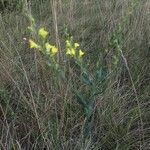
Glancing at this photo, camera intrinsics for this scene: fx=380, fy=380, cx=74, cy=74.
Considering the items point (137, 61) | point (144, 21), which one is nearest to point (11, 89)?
point (137, 61)

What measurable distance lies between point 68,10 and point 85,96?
1.02 m

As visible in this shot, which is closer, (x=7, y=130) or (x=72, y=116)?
(x=7, y=130)

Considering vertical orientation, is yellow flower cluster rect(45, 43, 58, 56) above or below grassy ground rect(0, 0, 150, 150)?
above

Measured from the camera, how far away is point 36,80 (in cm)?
217

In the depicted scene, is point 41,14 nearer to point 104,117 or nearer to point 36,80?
point 36,80

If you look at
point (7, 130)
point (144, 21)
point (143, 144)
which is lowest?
point (143, 144)

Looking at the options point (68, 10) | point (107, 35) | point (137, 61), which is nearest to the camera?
point (137, 61)

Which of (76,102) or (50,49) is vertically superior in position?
(50,49)

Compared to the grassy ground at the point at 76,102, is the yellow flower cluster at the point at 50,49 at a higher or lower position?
higher

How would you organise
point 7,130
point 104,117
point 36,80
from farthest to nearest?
point 36,80 → point 104,117 → point 7,130

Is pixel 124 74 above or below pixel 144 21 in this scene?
below

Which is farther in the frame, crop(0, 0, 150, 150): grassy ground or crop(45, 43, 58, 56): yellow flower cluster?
crop(0, 0, 150, 150): grassy ground

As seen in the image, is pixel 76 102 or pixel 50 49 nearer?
pixel 50 49

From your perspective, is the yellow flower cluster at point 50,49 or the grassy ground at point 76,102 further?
the grassy ground at point 76,102
